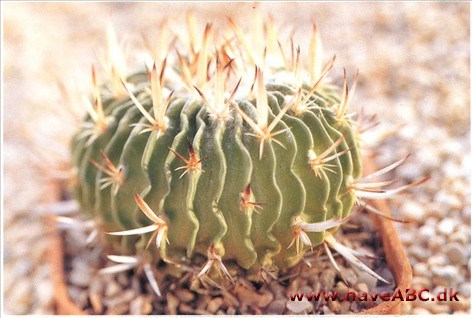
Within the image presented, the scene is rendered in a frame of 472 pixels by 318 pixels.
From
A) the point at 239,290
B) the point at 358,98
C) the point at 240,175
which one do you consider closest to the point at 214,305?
the point at 239,290

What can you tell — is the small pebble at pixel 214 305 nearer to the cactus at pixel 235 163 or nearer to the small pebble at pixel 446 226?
the cactus at pixel 235 163

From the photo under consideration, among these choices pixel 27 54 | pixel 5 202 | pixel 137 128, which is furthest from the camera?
pixel 27 54

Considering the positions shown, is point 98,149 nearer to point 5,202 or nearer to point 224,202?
point 224,202

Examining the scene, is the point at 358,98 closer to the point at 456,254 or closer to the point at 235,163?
the point at 456,254

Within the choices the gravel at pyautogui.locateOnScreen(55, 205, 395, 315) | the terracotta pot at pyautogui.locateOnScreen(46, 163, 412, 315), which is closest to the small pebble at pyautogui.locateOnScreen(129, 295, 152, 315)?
the gravel at pyautogui.locateOnScreen(55, 205, 395, 315)

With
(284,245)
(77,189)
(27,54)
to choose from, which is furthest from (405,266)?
(27,54)

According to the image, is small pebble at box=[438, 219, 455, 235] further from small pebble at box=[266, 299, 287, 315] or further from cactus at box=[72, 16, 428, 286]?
small pebble at box=[266, 299, 287, 315]
